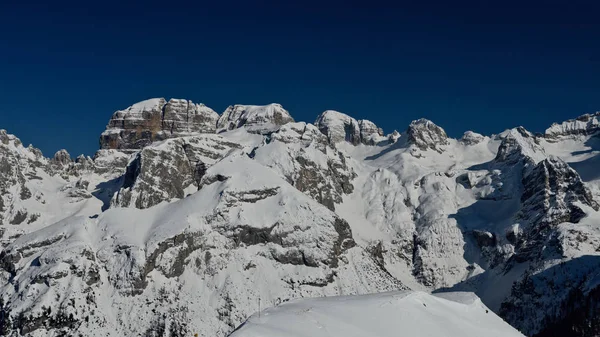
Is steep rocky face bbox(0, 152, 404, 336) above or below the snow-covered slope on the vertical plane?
above

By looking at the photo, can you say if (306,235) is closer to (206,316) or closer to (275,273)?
(275,273)

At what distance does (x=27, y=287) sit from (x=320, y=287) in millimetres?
69901

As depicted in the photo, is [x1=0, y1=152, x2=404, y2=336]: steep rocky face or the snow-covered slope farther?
[x1=0, y1=152, x2=404, y2=336]: steep rocky face

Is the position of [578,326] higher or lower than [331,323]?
higher

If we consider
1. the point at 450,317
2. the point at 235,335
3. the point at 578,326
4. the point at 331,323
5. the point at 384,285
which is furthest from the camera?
the point at 384,285

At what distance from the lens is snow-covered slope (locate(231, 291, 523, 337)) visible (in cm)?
5316

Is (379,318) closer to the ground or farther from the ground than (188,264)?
closer to the ground

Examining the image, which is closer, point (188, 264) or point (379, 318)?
point (379, 318)

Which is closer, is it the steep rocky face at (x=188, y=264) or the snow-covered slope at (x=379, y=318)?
the snow-covered slope at (x=379, y=318)

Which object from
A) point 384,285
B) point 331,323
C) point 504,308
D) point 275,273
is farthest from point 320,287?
point 331,323

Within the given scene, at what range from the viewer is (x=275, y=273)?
163 m

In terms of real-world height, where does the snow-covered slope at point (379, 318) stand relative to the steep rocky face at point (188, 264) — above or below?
below

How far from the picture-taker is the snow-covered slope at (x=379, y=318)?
53.2 m

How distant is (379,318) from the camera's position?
196 feet
